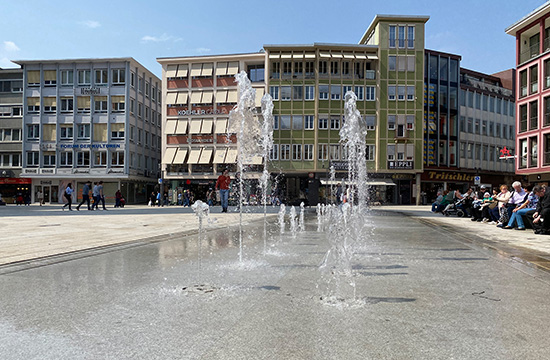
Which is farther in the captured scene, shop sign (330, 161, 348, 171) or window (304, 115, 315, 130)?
window (304, 115, 315, 130)

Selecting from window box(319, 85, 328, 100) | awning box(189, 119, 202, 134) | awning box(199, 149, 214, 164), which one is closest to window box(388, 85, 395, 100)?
window box(319, 85, 328, 100)

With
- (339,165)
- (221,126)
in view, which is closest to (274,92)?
(221,126)

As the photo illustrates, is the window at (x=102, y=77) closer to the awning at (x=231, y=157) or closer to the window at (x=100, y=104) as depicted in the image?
the window at (x=100, y=104)

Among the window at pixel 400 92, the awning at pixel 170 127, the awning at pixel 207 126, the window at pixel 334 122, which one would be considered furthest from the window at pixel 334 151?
the awning at pixel 170 127

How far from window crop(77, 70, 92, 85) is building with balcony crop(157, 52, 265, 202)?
311 inches

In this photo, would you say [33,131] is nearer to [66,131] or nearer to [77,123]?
[66,131]

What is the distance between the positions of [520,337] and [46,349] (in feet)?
11.0

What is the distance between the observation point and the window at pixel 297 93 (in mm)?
46844

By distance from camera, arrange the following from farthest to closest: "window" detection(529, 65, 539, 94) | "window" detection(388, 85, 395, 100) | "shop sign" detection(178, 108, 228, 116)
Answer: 1. "shop sign" detection(178, 108, 228, 116)
2. "window" detection(388, 85, 395, 100)
3. "window" detection(529, 65, 539, 94)

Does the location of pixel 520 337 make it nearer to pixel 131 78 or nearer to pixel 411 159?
pixel 411 159

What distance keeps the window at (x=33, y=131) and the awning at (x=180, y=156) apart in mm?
15645

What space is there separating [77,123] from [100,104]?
324 cm

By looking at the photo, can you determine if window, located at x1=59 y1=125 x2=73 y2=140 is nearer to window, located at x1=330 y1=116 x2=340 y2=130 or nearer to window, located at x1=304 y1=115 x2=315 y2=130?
window, located at x1=304 y1=115 x2=315 y2=130

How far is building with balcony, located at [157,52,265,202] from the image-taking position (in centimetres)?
4772
